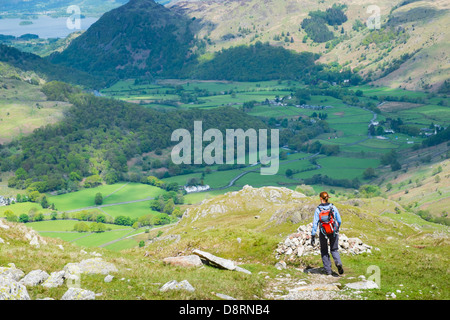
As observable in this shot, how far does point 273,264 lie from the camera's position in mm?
33438

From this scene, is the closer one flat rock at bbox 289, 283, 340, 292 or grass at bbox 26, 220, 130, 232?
flat rock at bbox 289, 283, 340, 292

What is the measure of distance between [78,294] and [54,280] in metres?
2.70

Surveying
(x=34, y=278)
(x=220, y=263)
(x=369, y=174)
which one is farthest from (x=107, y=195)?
(x=34, y=278)

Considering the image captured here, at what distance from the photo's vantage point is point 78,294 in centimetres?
2039

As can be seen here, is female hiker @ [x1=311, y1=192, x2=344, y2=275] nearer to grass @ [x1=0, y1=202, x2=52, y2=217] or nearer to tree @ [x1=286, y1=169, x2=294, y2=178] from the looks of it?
grass @ [x1=0, y1=202, x2=52, y2=217]

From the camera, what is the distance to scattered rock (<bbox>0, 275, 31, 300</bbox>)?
19031mm

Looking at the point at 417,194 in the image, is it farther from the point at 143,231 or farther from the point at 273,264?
the point at 273,264

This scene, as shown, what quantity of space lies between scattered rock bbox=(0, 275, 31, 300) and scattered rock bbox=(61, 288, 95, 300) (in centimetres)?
162

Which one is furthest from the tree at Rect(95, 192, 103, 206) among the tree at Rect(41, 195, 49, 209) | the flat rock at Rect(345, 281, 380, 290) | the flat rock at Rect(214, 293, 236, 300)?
the flat rock at Rect(214, 293, 236, 300)

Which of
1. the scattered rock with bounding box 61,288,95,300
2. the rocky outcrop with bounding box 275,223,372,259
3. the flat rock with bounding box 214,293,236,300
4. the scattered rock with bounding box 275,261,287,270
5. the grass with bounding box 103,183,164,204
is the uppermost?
the scattered rock with bounding box 61,288,95,300

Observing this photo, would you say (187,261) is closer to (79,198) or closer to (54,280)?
(54,280)
